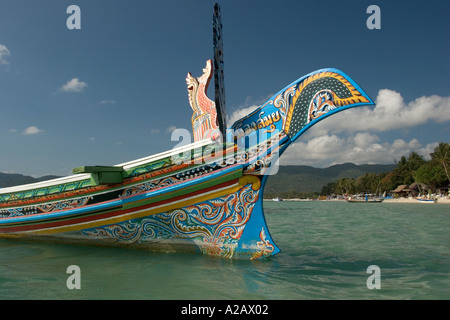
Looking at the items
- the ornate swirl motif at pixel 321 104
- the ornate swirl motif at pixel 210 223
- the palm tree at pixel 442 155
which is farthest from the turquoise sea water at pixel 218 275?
the palm tree at pixel 442 155

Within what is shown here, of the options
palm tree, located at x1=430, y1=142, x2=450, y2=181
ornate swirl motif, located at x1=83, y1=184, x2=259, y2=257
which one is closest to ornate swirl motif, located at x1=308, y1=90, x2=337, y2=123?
ornate swirl motif, located at x1=83, y1=184, x2=259, y2=257

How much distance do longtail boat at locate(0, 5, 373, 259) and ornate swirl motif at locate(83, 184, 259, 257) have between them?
1cm

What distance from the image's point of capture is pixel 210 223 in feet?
14.8

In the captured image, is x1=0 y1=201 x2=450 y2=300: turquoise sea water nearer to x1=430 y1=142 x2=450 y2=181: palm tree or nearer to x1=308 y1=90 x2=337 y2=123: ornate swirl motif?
x1=308 y1=90 x2=337 y2=123: ornate swirl motif

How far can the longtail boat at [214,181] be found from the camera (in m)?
4.34

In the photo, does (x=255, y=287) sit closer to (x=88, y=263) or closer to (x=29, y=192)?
(x=88, y=263)

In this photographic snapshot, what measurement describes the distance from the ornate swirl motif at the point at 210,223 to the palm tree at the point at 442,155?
53.2 metres

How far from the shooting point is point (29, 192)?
6.08 m

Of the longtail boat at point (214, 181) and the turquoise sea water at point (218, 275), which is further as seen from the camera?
the longtail boat at point (214, 181)

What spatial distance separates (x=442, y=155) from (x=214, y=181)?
181ft

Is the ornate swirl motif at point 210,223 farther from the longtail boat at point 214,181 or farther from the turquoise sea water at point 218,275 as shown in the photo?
the turquoise sea water at point 218,275

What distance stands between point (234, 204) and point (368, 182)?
84819 millimetres
